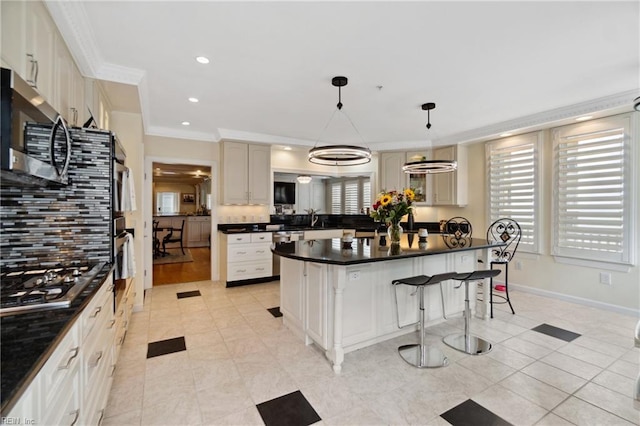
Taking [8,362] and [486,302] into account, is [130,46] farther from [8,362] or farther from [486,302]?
[486,302]

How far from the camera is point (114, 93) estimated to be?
9.86 ft

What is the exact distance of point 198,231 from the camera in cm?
969

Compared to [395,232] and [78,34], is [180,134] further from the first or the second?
[395,232]

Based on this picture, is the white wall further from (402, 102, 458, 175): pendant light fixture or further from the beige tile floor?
(402, 102, 458, 175): pendant light fixture

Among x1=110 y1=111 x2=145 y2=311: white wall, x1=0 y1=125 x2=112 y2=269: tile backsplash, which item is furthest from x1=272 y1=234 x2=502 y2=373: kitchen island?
x1=110 y1=111 x2=145 y2=311: white wall

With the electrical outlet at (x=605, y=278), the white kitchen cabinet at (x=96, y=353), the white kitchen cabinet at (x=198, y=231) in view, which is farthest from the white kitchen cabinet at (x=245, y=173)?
the white kitchen cabinet at (x=198, y=231)

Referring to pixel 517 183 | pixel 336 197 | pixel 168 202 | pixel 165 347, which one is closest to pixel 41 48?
pixel 165 347

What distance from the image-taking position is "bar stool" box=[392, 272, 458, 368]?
239 centimetres

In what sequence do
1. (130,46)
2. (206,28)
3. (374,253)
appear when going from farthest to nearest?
(374,253)
(130,46)
(206,28)

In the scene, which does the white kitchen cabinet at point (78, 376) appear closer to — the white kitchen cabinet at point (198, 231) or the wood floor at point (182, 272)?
the wood floor at point (182, 272)

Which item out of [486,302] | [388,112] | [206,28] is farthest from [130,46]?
[486,302]

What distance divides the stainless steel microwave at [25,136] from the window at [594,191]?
541 cm

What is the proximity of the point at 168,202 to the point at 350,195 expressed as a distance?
8.00m

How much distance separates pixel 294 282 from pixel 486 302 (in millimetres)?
2309
